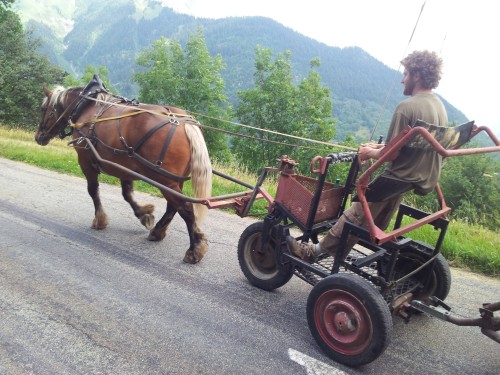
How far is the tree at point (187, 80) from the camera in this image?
35000mm

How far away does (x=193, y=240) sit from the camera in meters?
4.66

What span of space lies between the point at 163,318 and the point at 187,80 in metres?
34.6

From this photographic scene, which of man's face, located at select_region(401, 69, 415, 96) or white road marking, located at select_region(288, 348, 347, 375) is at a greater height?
man's face, located at select_region(401, 69, 415, 96)

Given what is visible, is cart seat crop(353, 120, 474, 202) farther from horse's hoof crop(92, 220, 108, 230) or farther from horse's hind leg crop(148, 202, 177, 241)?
horse's hoof crop(92, 220, 108, 230)

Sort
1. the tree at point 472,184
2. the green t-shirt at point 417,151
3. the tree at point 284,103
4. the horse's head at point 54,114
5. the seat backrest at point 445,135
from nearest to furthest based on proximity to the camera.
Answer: the seat backrest at point 445,135 → the green t-shirt at point 417,151 → the horse's head at point 54,114 → the tree at point 472,184 → the tree at point 284,103

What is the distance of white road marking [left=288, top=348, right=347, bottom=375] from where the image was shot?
2.89m

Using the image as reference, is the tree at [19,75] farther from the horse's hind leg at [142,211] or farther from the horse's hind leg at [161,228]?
the horse's hind leg at [161,228]

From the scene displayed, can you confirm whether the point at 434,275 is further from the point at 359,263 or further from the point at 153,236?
the point at 153,236

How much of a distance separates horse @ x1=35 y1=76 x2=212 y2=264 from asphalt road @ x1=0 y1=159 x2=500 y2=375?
46 cm

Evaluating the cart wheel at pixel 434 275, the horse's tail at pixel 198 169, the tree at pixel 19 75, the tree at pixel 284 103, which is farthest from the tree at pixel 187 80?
the cart wheel at pixel 434 275

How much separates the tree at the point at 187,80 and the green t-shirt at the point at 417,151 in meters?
31.3

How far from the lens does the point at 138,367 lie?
9.26 ft

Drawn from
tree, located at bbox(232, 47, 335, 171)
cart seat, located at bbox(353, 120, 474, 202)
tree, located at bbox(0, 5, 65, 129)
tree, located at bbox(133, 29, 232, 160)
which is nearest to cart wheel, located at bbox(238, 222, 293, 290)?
cart seat, located at bbox(353, 120, 474, 202)

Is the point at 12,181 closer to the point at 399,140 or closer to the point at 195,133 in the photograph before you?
the point at 195,133
